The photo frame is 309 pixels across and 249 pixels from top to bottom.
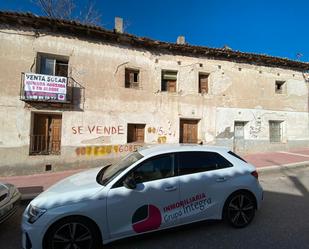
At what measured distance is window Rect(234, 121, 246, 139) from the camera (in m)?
12.5

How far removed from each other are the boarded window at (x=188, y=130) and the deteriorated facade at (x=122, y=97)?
2.2 inches

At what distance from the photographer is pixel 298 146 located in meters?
13.8

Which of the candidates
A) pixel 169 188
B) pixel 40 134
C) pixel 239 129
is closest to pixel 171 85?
pixel 239 129

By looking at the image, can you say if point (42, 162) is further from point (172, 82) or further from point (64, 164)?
point (172, 82)

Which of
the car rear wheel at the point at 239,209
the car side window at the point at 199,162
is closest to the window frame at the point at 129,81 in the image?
the car side window at the point at 199,162

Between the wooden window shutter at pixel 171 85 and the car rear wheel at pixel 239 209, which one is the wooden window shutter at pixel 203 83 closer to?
the wooden window shutter at pixel 171 85

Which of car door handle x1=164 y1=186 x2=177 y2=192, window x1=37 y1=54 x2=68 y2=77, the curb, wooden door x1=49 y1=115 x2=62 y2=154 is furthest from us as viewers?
wooden door x1=49 y1=115 x2=62 y2=154

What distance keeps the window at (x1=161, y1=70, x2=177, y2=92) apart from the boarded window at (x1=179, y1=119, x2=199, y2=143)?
186cm

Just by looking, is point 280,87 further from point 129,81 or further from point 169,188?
point 169,188

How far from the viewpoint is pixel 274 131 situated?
44.2 feet

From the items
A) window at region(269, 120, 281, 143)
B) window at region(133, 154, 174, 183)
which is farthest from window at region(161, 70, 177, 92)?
window at region(133, 154, 174, 183)

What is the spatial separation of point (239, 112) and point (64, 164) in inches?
384

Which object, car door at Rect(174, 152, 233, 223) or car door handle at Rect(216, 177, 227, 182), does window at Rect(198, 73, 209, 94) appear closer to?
car door at Rect(174, 152, 233, 223)

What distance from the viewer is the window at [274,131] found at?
1335cm
